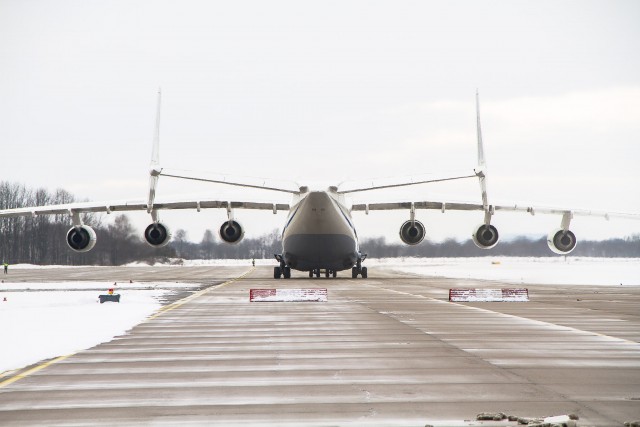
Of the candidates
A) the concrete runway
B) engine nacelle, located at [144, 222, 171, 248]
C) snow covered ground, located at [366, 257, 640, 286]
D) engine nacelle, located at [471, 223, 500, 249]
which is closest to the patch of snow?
the concrete runway

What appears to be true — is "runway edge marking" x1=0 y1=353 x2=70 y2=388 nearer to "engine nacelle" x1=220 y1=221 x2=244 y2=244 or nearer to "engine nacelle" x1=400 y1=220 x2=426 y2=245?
"engine nacelle" x1=220 y1=221 x2=244 y2=244

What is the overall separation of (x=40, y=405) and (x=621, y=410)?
200 inches

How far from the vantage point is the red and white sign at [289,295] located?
900 inches

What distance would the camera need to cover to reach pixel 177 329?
1446cm

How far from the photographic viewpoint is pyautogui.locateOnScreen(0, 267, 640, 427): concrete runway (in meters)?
6.87

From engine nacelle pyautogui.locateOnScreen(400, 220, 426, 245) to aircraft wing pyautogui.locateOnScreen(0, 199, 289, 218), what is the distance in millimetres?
5896

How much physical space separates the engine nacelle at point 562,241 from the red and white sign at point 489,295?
49.5 ft

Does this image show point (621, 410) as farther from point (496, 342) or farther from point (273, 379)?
point (496, 342)

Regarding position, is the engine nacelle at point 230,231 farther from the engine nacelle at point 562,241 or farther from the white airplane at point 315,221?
the engine nacelle at point 562,241

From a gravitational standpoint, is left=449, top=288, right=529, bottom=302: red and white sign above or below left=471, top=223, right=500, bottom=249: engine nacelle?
below

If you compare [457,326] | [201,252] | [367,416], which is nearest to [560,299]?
[457,326]

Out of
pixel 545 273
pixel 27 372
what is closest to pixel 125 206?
pixel 545 273

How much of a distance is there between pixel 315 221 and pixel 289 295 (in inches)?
402

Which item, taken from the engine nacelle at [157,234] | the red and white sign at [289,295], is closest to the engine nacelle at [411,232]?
the engine nacelle at [157,234]
